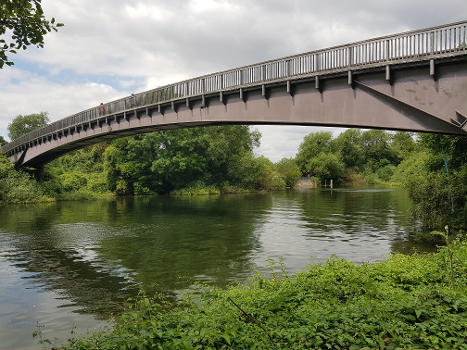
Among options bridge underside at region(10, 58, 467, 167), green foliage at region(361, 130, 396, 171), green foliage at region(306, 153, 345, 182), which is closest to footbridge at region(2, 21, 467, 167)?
A: bridge underside at region(10, 58, 467, 167)

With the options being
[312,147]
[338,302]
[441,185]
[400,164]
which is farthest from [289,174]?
[338,302]

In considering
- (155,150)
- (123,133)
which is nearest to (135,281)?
(123,133)

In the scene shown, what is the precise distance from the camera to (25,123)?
266 ft

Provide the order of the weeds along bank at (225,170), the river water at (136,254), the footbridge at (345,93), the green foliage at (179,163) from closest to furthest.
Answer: the river water at (136,254), the footbridge at (345,93), the weeds along bank at (225,170), the green foliage at (179,163)

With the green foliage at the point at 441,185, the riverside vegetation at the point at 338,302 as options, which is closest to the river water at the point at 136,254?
the riverside vegetation at the point at 338,302

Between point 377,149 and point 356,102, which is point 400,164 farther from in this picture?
point 356,102

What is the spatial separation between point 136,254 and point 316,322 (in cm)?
1146

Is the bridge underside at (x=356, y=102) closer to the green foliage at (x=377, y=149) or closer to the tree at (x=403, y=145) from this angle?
the tree at (x=403, y=145)

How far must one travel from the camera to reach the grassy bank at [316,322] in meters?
4.93

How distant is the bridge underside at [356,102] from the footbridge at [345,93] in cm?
3

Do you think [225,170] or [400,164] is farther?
[400,164]

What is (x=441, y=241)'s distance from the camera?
1659 cm

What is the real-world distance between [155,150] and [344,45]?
4682 centimetres

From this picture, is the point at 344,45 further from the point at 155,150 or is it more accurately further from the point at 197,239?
the point at 155,150
